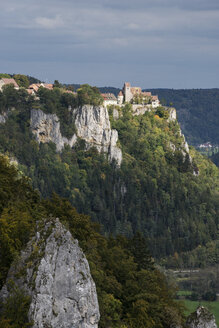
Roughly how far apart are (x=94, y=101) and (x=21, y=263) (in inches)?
4325

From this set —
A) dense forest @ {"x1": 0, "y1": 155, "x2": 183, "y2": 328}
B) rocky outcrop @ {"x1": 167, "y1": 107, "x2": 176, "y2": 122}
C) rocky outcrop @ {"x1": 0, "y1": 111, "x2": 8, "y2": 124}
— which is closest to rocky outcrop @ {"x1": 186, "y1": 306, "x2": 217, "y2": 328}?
dense forest @ {"x1": 0, "y1": 155, "x2": 183, "y2": 328}

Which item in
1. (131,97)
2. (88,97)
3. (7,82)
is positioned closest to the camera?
(88,97)

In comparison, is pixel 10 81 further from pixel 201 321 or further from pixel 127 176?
pixel 201 321

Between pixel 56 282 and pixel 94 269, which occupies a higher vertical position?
pixel 94 269

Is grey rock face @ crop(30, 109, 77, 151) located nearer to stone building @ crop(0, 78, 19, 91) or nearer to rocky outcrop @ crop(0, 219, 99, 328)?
stone building @ crop(0, 78, 19, 91)

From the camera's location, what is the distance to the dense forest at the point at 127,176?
127875mm

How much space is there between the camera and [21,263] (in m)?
32.8

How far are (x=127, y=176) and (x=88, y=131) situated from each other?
14.1 meters

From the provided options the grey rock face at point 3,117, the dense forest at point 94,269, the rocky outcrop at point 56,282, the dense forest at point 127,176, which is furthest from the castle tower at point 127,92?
the rocky outcrop at point 56,282

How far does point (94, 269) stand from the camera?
4050cm

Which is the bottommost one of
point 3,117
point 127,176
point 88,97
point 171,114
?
point 127,176

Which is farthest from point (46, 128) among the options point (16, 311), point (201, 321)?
point (16, 311)

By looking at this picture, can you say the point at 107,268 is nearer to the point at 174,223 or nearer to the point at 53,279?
the point at 53,279

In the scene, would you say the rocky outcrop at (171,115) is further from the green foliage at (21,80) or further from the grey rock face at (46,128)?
the green foliage at (21,80)
